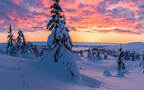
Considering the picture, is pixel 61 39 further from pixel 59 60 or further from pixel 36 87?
pixel 36 87

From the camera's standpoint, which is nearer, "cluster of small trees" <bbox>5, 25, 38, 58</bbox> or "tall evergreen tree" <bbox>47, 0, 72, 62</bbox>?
"tall evergreen tree" <bbox>47, 0, 72, 62</bbox>

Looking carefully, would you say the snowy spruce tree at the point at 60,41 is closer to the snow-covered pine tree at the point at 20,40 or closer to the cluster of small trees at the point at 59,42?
the cluster of small trees at the point at 59,42

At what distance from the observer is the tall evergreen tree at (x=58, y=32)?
11.3 m

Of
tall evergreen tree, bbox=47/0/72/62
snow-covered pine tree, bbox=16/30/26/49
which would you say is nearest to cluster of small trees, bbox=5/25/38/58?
snow-covered pine tree, bbox=16/30/26/49

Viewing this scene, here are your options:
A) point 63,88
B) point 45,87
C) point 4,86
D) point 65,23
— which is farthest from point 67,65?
point 4,86

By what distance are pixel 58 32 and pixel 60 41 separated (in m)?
1.00

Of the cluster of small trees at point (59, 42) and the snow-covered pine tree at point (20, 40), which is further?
the snow-covered pine tree at point (20, 40)

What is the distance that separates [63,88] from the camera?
7922 mm

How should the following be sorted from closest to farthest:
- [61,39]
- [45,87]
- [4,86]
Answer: [4,86] → [45,87] → [61,39]

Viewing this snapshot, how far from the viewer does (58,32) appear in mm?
11273

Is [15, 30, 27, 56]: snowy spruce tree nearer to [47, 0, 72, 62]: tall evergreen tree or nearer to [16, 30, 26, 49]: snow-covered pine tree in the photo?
[16, 30, 26, 49]: snow-covered pine tree

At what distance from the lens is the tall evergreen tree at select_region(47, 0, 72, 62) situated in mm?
11336

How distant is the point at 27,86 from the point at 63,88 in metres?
2.53

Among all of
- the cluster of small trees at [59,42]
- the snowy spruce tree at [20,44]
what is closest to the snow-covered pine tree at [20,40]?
the snowy spruce tree at [20,44]
